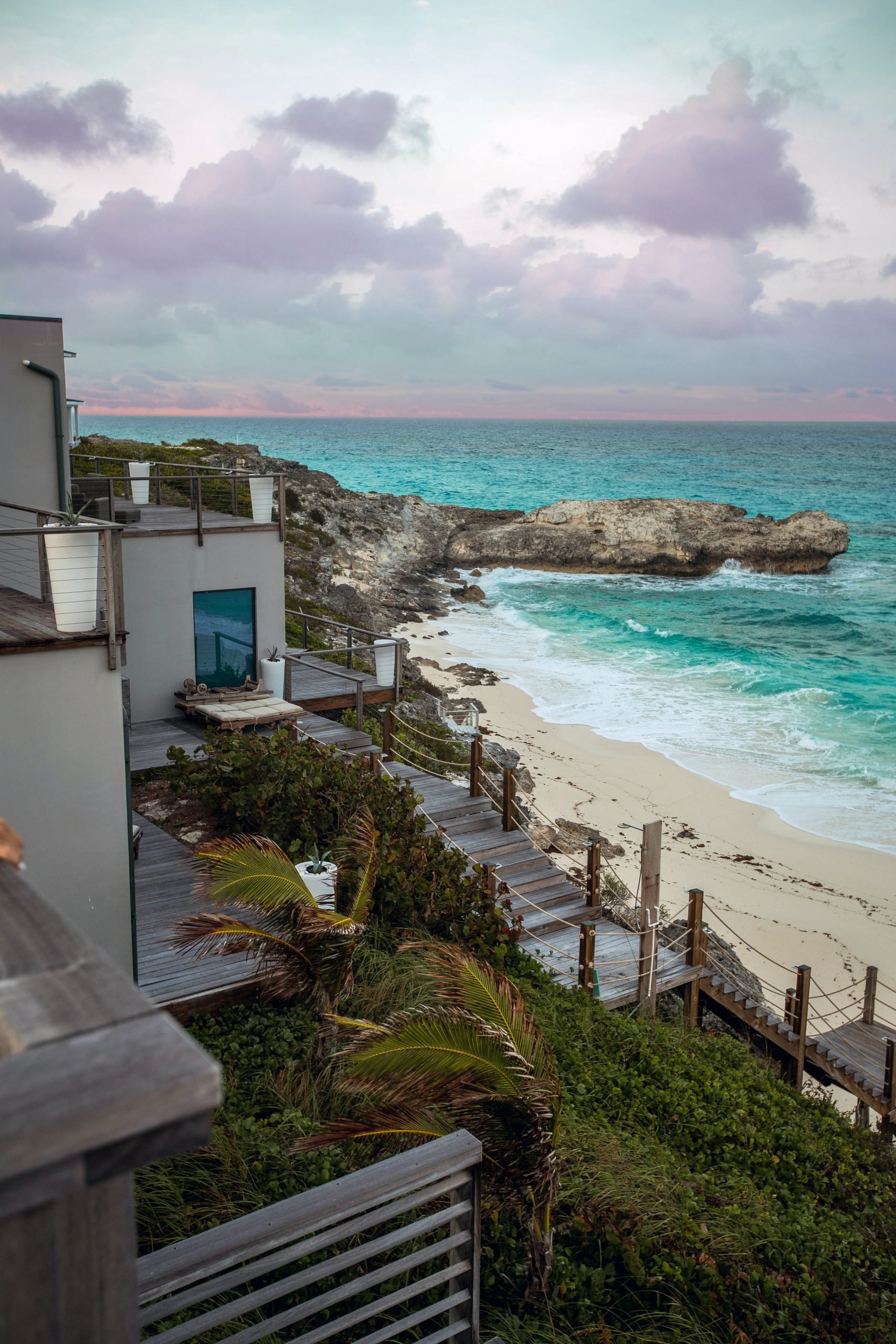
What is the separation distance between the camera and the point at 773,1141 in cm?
809

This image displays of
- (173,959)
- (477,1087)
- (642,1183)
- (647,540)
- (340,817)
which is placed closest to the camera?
(477,1087)

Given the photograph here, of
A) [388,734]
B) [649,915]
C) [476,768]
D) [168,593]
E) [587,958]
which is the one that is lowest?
[587,958]

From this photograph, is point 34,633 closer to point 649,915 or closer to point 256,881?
point 256,881

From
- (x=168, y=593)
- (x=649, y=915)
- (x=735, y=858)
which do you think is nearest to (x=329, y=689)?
(x=168, y=593)

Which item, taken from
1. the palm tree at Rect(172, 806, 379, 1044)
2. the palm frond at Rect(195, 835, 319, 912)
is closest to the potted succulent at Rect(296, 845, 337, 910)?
the palm tree at Rect(172, 806, 379, 1044)

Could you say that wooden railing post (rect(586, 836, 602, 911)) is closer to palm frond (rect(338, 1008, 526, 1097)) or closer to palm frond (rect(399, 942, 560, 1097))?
palm frond (rect(399, 942, 560, 1097))

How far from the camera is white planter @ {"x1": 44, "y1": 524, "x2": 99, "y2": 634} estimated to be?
7.60 metres

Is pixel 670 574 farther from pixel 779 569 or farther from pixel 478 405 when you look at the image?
pixel 478 405

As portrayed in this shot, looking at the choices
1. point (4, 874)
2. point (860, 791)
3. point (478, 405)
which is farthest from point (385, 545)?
point (478, 405)

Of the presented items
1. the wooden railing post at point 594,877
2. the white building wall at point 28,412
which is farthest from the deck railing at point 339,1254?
the white building wall at point 28,412

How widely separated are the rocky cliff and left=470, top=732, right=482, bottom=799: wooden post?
28.3 metres

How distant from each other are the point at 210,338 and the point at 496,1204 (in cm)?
13418

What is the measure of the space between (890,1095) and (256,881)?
9.39 meters

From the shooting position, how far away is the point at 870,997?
13.5 m
